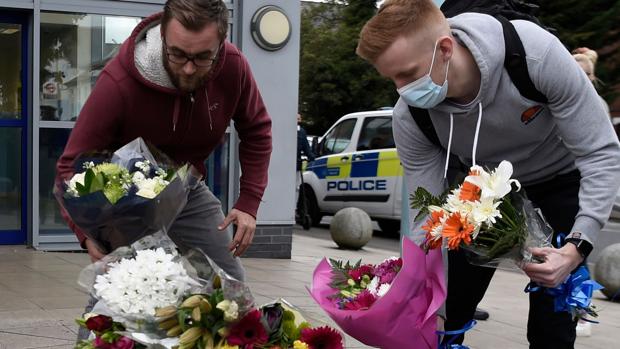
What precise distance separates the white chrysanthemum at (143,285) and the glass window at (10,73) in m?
7.02

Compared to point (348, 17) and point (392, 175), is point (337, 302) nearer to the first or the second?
point (392, 175)

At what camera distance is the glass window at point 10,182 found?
9.27m

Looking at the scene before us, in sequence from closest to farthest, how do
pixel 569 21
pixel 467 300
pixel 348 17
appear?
pixel 467 300 → pixel 569 21 → pixel 348 17

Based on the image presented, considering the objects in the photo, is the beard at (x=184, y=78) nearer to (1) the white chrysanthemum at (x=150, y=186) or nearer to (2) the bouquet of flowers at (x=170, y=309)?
(1) the white chrysanthemum at (x=150, y=186)

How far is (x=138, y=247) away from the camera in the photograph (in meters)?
2.85

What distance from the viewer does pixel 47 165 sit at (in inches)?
359

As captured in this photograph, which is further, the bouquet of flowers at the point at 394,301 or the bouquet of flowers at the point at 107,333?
the bouquet of flowers at the point at 394,301

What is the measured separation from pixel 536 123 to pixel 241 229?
4.16 ft

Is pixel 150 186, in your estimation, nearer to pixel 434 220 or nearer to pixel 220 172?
pixel 434 220

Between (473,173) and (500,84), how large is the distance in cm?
39

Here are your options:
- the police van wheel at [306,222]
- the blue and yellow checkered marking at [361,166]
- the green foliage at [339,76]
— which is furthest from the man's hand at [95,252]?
the green foliage at [339,76]

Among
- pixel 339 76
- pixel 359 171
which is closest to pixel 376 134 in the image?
pixel 359 171

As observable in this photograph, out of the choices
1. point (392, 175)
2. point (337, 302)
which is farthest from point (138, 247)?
point (392, 175)

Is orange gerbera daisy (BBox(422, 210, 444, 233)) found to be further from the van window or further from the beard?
the van window
